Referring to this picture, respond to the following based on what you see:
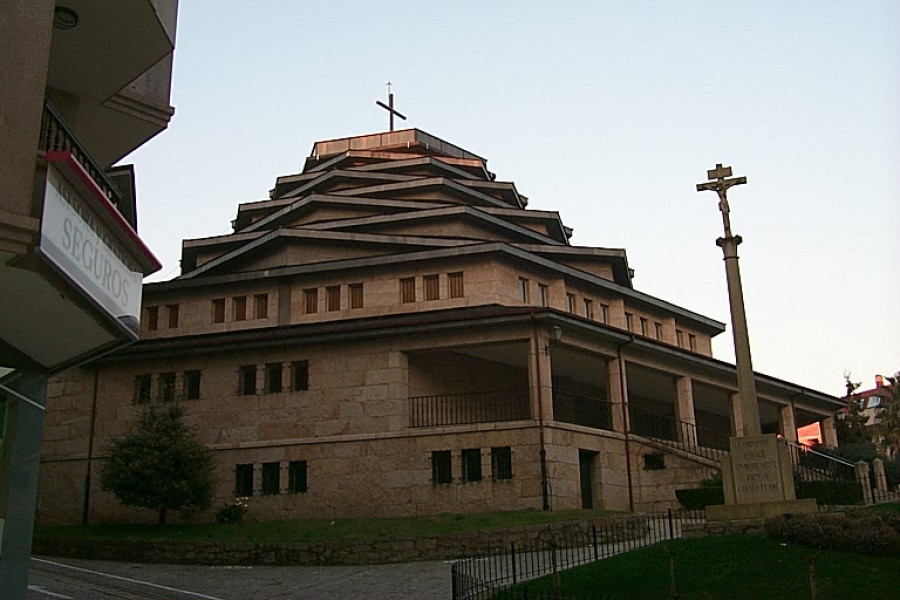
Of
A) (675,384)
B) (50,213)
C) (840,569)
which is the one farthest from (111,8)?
(675,384)

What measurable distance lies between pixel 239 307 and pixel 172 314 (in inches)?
105

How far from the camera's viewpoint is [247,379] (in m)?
31.4

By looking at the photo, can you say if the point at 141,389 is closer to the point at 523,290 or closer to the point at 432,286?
the point at 432,286

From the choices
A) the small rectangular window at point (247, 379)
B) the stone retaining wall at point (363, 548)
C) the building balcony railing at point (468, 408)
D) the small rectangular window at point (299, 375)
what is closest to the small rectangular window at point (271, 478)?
the small rectangular window at point (299, 375)

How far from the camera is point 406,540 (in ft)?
72.1

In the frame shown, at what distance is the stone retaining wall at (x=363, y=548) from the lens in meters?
21.9

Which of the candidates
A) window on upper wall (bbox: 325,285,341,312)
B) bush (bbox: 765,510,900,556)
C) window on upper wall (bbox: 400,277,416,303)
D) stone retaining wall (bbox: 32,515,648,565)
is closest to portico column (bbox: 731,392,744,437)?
window on upper wall (bbox: 400,277,416,303)

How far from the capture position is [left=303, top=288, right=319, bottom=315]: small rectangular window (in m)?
34.6

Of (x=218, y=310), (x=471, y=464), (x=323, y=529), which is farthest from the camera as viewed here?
(x=218, y=310)

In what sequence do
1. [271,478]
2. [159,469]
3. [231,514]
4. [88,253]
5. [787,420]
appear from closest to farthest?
[88,253] → [159,469] → [231,514] → [271,478] → [787,420]

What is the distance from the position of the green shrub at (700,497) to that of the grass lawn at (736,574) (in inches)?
319

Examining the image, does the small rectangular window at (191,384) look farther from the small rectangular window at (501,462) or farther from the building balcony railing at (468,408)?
the small rectangular window at (501,462)

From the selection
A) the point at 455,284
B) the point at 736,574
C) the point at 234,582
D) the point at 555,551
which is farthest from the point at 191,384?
the point at 736,574

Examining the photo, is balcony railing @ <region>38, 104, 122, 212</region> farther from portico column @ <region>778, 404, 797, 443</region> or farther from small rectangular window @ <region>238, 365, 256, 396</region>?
portico column @ <region>778, 404, 797, 443</region>
